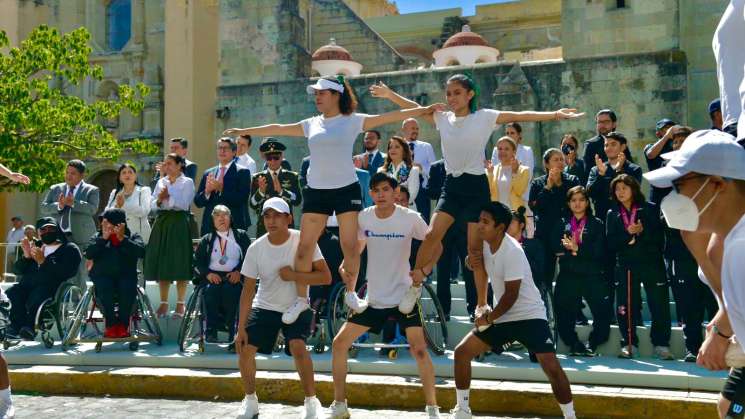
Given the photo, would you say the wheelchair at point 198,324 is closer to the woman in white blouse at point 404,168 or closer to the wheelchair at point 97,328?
the wheelchair at point 97,328

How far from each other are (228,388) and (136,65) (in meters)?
21.6

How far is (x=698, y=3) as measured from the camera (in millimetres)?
16703

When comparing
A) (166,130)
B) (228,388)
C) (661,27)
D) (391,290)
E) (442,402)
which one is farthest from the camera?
(166,130)

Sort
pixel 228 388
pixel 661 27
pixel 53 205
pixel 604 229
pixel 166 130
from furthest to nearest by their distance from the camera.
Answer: pixel 166 130
pixel 661 27
pixel 53 205
pixel 604 229
pixel 228 388

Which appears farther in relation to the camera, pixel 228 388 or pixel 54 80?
pixel 54 80

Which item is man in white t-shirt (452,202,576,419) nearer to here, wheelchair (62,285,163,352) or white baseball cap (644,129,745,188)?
white baseball cap (644,129,745,188)

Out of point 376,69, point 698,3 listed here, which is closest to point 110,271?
point 698,3

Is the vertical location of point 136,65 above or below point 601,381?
above

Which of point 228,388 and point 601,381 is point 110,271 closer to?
point 228,388

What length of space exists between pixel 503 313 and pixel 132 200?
21.0 feet

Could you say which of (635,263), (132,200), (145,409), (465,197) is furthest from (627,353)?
(132,200)

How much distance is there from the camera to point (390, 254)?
22.2 feet

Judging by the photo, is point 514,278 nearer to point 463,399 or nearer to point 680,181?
point 463,399

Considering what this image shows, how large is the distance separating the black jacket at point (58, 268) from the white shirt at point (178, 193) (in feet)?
3.75
